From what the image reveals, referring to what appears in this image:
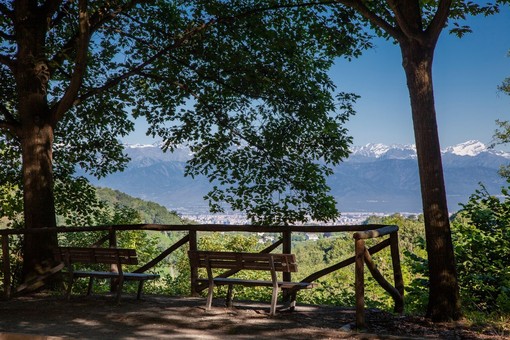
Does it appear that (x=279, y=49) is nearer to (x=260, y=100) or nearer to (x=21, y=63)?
(x=260, y=100)

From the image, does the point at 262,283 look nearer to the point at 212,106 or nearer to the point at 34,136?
the point at 34,136

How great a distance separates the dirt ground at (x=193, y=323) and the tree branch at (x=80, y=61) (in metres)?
3.69

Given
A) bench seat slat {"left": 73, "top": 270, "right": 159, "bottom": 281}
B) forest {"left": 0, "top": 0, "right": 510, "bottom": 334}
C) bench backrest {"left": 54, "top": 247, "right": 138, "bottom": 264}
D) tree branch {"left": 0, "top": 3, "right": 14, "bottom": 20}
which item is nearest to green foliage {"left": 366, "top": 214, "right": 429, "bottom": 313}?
forest {"left": 0, "top": 0, "right": 510, "bottom": 334}

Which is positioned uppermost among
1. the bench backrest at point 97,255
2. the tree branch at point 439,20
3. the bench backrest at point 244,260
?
the tree branch at point 439,20

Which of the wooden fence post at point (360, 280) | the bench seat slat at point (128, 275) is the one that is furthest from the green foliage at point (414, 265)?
the bench seat slat at point (128, 275)

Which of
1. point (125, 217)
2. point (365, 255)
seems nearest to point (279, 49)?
point (365, 255)

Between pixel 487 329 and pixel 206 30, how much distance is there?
9.14 metres

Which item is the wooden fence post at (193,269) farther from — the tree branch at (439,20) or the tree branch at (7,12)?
the tree branch at (7,12)

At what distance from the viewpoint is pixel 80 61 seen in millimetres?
11086

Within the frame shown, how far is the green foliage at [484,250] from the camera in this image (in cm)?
1035

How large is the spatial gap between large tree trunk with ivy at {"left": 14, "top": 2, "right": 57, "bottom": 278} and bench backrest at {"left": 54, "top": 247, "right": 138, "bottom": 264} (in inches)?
55.6

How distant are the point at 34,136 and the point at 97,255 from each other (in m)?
3.18

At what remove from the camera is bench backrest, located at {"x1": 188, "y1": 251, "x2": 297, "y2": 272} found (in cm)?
868

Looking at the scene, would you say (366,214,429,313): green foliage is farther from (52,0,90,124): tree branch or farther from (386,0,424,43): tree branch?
(52,0,90,124): tree branch
